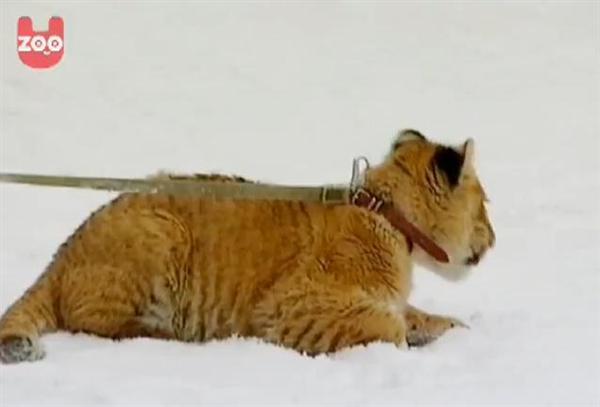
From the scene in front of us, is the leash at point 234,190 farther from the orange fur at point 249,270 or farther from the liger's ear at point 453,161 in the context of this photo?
the liger's ear at point 453,161

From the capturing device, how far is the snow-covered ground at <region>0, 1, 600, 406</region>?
2.91m

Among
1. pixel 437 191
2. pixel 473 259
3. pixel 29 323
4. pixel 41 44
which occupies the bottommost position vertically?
pixel 29 323

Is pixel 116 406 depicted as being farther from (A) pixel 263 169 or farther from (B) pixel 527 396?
(A) pixel 263 169

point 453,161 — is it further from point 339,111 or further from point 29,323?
point 29,323

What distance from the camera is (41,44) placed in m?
3.12

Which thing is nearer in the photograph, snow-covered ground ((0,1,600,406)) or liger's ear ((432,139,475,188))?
liger's ear ((432,139,475,188))

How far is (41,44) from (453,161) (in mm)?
870

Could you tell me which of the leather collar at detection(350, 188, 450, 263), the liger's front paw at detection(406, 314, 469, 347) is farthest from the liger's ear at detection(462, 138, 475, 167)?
the liger's front paw at detection(406, 314, 469, 347)

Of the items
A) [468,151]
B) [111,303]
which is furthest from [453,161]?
[111,303]

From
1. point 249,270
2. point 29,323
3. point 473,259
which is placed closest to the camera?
point 29,323

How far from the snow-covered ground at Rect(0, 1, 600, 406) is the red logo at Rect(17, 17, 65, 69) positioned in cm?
2

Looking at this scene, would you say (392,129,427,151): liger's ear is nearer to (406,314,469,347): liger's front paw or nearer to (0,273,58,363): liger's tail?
(406,314,469,347): liger's front paw

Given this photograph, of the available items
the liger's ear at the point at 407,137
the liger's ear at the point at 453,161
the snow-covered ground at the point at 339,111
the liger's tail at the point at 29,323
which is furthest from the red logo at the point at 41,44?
the liger's ear at the point at 453,161

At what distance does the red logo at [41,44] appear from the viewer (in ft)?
10.0
